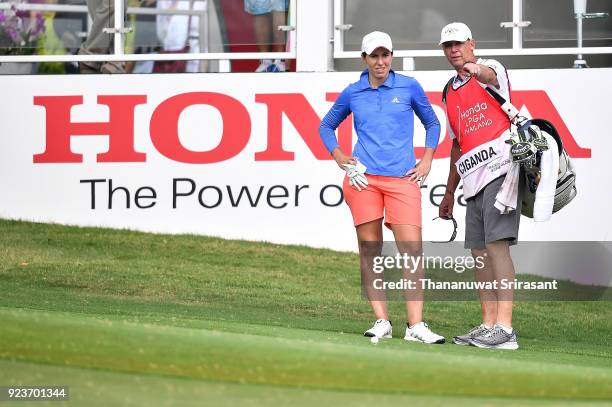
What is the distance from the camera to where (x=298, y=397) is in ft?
17.7

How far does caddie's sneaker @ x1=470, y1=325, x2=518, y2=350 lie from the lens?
802cm

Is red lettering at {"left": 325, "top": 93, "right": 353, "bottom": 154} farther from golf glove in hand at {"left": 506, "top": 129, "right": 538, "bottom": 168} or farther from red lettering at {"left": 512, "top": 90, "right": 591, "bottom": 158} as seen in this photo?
golf glove in hand at {"left": 506, "top": 129, "right": 538, "bottom": 168}

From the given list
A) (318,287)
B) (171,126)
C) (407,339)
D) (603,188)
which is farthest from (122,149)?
(407,339)

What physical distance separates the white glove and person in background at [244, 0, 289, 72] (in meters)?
6.42

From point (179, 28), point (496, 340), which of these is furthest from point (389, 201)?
point (179, 28)

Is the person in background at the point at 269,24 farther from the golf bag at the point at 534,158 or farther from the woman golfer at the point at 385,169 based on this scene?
the golf bag at the point at 534,158

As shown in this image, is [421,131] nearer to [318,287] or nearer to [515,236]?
[318,287]

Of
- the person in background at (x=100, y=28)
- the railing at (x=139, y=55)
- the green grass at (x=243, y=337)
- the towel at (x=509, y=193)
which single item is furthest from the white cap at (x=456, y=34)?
the person in background at (x=100, y=28)

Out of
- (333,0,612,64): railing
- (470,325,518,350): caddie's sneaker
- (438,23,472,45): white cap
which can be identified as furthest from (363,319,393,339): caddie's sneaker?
(333,0,612,64): railing

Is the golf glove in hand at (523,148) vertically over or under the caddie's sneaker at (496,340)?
over

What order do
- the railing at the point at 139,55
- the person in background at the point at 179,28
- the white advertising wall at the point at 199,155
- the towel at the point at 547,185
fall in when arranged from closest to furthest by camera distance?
the towel at the point at 547,185
the white advertising wall at the point at 199,155
the railing at the point at 139,55
the person in background at the point at 179,28

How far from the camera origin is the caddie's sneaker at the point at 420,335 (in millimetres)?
8062

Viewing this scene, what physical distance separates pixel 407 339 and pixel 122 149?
662 cm

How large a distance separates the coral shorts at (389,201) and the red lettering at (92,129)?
6132 mm
